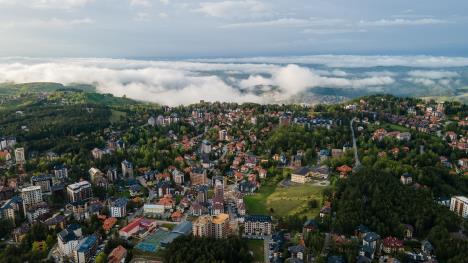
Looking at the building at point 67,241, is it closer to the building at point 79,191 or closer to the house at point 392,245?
the building at point 79,191

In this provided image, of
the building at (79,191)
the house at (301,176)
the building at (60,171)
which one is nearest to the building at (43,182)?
the building at (60,171)

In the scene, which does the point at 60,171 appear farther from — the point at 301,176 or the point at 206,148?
the point at 301,176

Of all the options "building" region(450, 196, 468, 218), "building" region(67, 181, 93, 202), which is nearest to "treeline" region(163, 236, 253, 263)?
"building" region(67, 181, 93, 202)

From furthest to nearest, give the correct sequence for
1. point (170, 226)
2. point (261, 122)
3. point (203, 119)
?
point (203, 119) < point (261, 122) < point (170, 226)

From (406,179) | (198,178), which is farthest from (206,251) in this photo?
(406,179)

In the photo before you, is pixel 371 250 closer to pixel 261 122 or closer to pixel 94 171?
pixel 94 171

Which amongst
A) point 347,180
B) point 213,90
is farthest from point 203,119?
point 213,90
